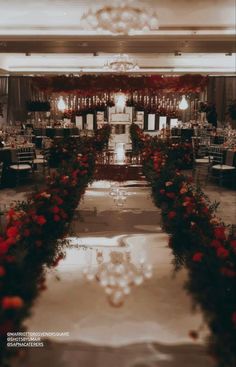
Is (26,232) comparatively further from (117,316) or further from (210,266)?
(210,266)

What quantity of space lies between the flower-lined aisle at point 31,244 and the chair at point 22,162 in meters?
2.66

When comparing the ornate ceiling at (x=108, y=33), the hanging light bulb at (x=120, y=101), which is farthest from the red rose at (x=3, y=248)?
the hanging light bulb at (x=120, y=101)

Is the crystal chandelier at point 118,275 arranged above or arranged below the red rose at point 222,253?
below

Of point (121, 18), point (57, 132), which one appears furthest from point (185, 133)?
point (121, 18)

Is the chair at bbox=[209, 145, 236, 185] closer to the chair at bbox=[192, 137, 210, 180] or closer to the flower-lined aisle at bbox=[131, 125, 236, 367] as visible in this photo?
the chair at bbox=[192, 137, 210, 180]

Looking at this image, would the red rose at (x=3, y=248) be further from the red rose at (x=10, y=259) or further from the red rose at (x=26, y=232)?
the red rose at (x=26, y=232)

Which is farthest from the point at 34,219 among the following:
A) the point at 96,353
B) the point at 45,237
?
the point at 96,353

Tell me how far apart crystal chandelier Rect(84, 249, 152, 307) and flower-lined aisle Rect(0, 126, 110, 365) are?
0.44 meters

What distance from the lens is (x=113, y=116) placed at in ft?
66.1

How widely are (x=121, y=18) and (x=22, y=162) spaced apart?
4.97 meters

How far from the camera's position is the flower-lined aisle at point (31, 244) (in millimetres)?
2713

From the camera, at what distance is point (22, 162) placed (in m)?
9.65

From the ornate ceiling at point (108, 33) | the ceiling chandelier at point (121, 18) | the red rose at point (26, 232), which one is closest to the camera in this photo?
the red rose at point (26, 232)

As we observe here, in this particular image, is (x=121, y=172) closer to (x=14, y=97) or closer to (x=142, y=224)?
(x=142, y=224)
